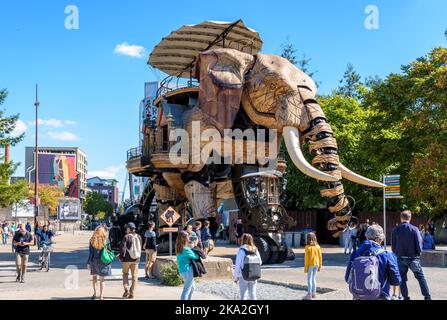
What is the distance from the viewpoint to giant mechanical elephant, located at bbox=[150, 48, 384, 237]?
595 inches

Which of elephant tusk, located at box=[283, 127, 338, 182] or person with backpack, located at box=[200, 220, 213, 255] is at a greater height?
elephant tusk, located at box=[283, 127, 338, 182]

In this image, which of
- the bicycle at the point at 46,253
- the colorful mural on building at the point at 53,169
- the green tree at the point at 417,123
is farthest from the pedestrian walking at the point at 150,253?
the colorful mural on building at the point at 53,169

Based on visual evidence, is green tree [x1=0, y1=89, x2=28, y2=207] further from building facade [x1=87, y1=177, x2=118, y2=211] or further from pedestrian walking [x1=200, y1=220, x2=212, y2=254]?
building facade [x1=87, y1=177, x2=118, y2=211]

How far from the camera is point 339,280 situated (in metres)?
14.4

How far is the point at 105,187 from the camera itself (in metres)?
186

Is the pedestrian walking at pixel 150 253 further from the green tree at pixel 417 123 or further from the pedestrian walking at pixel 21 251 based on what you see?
the green tree at pixel 417 123

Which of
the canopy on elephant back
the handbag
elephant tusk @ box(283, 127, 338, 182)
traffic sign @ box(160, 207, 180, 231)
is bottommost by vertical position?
the handbag

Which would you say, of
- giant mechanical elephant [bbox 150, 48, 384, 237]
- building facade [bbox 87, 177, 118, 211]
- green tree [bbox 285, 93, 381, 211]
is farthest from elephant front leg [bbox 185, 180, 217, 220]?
building facade [bbox 87, 177, 118, 211]

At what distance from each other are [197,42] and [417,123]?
9.47 metres

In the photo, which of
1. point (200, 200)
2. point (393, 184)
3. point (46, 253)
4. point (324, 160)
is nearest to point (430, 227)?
point (393, 184)

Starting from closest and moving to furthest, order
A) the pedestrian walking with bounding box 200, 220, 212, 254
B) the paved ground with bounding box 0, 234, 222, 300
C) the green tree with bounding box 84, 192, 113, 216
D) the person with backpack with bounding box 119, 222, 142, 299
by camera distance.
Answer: the paved ground with bounding box 0, 234, 222, 300, the person with backpack with bounding box 119, 222, 142, 299, the pedestrian walking with bounding box 200, 220, 212, 254, the green tree with bounding box 84, 192, 113, 216

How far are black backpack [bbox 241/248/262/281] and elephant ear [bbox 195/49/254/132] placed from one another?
29.0ft
